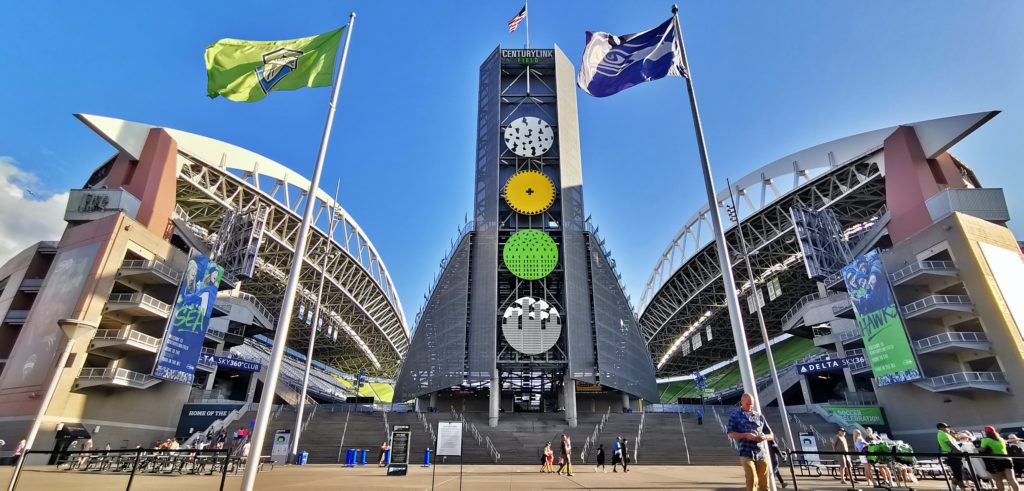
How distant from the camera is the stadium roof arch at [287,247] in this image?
148ft

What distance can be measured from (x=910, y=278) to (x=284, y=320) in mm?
41490

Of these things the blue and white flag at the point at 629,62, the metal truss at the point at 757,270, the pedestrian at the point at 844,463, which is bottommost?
the pedestrian at the point at 844,463

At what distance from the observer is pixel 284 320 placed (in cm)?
1103

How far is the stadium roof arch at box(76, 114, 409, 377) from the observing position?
45188 mm

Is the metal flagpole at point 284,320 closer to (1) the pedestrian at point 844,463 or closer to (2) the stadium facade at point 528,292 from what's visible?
(1) the pedestrian at point 844,463

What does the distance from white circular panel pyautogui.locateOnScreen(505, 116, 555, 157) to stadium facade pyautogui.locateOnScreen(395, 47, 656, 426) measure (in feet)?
0.36

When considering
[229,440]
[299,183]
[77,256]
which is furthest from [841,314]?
[299,183]

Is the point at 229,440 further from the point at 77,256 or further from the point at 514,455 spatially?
the point at 514,455

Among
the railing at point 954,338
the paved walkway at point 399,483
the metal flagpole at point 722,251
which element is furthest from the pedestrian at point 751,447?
the railing at point 954,338

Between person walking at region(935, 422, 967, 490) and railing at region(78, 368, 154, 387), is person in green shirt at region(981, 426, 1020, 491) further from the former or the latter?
railing at region(78, 368, 154, 387)

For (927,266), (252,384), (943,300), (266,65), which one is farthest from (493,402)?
(927,266)

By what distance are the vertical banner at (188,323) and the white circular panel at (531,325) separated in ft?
80.4

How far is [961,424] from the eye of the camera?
31.9m

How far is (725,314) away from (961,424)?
132 ft
